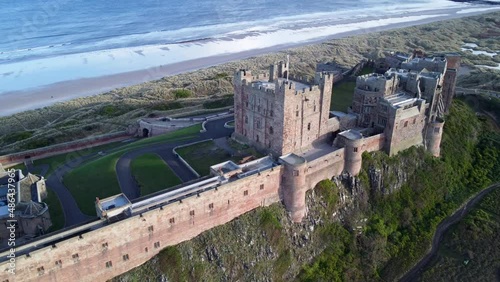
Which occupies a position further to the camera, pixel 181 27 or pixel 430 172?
pixel 181 27

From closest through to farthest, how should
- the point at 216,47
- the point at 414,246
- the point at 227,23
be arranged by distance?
the point at 414,246 → the point at 216,47 → the point at 227,23

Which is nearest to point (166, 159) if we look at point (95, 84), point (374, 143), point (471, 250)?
point (374, 143)

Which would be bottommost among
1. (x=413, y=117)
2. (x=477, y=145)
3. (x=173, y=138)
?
(x=477, y=145)

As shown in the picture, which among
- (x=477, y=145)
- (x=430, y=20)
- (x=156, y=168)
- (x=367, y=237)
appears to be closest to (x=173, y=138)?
(x=156, y=168)

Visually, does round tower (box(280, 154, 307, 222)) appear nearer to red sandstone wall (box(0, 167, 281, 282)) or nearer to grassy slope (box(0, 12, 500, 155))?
red sandstone wall (box(0, 167, 281, 282))

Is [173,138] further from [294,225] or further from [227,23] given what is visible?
[227,23]

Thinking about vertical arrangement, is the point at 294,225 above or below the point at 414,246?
above

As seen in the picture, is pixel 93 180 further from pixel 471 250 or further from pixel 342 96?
pixel 471 250
